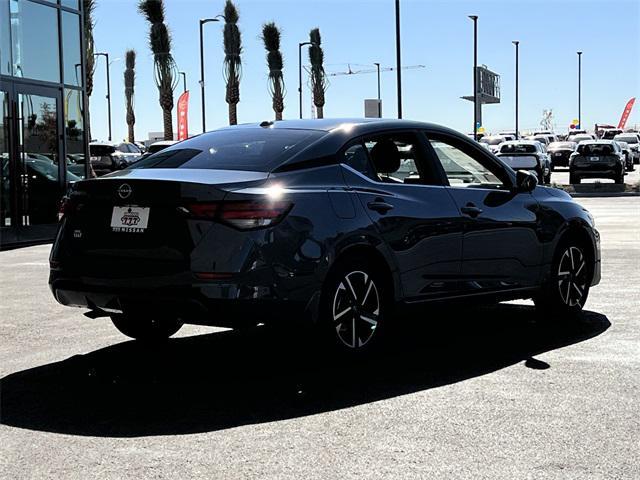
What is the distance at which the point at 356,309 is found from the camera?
7.02 m

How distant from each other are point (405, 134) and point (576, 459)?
344 cm

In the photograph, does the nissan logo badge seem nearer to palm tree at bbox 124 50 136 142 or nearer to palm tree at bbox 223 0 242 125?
palm tree at bbox 223 0 242 125

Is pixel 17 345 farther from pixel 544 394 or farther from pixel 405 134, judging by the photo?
pixel 544 394

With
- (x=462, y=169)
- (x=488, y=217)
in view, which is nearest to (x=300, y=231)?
(x=488, y=217)

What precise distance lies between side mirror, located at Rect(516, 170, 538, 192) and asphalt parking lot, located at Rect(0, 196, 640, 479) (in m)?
1.07

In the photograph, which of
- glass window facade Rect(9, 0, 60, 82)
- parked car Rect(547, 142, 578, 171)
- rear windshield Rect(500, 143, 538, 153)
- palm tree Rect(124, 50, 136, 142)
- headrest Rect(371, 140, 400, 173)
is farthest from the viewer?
palm tree Rect(124, 50, 136, 142)

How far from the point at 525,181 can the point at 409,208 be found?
4.98 ft

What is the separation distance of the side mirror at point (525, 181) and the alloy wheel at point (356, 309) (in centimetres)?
192

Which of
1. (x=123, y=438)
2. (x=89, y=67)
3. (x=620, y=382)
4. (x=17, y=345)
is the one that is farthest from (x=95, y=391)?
(x=89, y=67)

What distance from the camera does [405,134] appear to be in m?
7.79

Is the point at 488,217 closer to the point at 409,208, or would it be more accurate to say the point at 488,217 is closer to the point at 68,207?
the point at 409,208

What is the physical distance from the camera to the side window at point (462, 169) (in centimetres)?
803

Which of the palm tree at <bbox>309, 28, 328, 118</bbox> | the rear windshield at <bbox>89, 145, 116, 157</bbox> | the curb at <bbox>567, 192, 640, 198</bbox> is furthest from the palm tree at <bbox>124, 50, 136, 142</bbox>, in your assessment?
the curb at <bbox>567, 192, 640, 198</bbox>

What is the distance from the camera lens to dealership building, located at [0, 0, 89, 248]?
19.7 m
